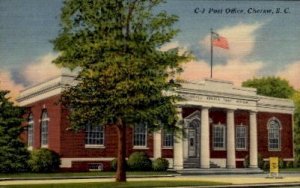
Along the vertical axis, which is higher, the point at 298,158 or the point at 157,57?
the point at 157,57

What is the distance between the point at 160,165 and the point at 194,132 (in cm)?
555

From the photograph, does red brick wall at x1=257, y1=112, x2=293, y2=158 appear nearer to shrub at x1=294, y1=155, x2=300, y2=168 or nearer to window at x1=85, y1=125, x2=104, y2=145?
shrub at x1=294, y1=155, x2=300, y2=168

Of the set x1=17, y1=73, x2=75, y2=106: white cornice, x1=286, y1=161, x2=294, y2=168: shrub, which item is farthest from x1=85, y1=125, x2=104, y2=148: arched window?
x1=286, y1=161, x2=294, y2=168: shrub

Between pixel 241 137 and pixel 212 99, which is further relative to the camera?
pixel 241 137

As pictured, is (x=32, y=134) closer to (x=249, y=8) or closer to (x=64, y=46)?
(x=64, y=46)

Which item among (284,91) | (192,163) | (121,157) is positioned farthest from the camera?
(284,91)

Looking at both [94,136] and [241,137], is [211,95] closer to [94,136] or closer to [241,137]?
[241,137]

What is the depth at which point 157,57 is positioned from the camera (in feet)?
80.4

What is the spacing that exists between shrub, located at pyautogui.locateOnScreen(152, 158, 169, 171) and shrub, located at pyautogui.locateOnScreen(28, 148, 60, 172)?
5890mm

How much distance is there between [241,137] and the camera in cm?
3966

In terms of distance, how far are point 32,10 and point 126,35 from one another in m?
3.90

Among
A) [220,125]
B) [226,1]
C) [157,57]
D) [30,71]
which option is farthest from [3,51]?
[220,125]

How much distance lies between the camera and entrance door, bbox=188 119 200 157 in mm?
37688

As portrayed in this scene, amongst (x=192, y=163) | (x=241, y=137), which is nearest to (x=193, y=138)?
(x=192, y=163)
